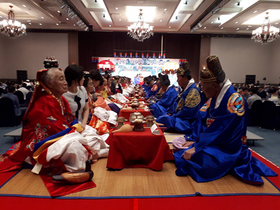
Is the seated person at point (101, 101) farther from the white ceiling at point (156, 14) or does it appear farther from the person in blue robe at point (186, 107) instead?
the white ceiling at point (156, 14)

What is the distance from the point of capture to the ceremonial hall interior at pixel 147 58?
2.10 metres

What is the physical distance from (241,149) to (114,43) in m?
18.0

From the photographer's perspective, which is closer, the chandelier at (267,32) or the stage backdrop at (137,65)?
the chandelier at (267,32)

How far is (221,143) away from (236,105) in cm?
44

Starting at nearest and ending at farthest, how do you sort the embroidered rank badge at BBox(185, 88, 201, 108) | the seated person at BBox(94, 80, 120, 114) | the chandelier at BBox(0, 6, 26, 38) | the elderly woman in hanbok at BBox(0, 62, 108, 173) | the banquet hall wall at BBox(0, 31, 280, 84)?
the elderly woman in hanbok at BBox(0, 62, 108, 173), the embroidered rank badge at BBox(185, 88, 201, 108), the seated person at BBox(94, 80, 120, 114), the chandelier at BBox(0, 6, 26, 38), the banquet hall wall at BBox(0, 31, 280, 84)

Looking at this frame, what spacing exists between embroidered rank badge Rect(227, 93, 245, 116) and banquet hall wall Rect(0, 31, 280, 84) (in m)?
17.5

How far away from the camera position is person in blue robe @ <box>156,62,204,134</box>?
3955mm

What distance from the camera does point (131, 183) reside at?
2363 millimetres

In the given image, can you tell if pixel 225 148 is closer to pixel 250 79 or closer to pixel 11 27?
pixel 11 27

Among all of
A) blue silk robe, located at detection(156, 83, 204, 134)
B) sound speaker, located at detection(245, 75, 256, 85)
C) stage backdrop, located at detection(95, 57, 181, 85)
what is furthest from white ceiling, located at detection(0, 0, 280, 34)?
blue silk robe, located at detection(156, 83, 204, 134)

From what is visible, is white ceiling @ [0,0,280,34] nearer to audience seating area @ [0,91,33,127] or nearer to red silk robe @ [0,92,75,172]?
audience seating area @ [0,91,33,127]

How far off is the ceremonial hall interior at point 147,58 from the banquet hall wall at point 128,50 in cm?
8

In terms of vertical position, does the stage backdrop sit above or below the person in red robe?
above

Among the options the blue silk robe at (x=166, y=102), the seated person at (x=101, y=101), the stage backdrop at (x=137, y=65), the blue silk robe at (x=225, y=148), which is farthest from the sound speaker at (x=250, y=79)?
the blue silk robe at (x=225, y=148)
